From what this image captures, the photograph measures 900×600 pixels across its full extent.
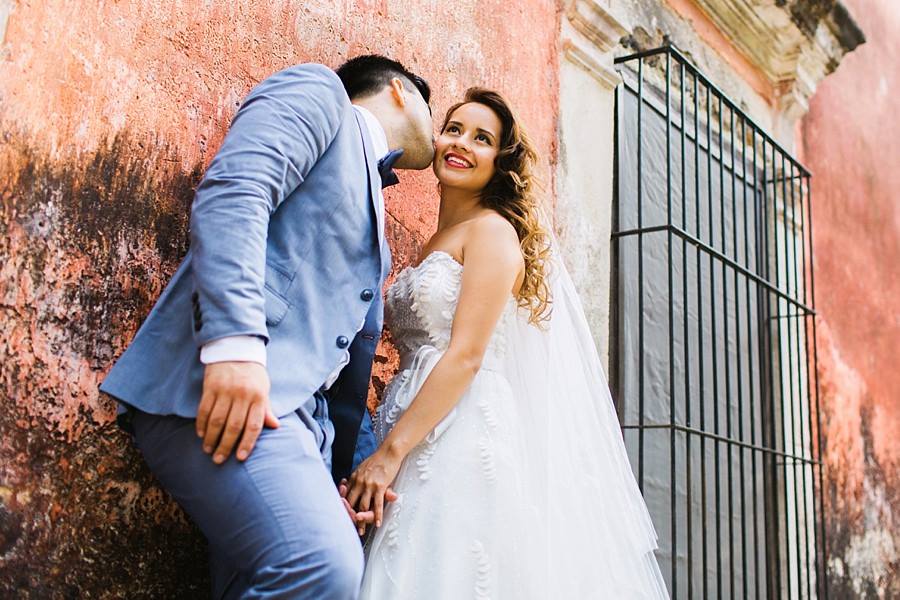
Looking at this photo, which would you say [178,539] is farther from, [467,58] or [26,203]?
[467,58]

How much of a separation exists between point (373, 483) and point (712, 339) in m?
2.22

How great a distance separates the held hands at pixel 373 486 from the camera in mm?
2139

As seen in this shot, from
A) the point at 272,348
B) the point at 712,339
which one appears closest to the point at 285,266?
the point at 272,348

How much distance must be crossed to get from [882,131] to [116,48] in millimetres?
6075

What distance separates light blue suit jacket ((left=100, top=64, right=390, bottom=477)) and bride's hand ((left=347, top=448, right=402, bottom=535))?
1.8 inches

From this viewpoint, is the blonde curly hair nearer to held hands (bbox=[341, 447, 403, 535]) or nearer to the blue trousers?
held hands (bbox=[341, 447, 403, 535])

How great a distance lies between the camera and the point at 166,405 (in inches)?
67.4

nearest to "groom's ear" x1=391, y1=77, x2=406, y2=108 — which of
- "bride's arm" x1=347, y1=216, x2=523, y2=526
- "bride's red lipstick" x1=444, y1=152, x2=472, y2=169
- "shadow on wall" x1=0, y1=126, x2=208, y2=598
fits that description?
"bride's red lipstick" x1=444, y1=152, x2=472, y2=169

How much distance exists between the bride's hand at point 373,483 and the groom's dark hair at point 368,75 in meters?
0.92

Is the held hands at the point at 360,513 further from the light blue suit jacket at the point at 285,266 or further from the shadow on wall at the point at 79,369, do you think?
the shadow on wall at the point at 79,369

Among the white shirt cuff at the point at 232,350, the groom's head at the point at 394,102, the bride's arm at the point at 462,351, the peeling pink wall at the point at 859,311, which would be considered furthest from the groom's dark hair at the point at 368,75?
the peeling pink wall at the point at 859,311

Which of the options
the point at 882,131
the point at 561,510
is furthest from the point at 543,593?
the point at 882,131

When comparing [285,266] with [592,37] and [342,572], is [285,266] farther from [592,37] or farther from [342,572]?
[592,37]

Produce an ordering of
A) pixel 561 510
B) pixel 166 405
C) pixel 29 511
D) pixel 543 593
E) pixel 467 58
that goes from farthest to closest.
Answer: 1. pixel 467 58
2. pixel 561 510
3. pixel 543 593
4. pixel 29 511
5. pixel 166 405
